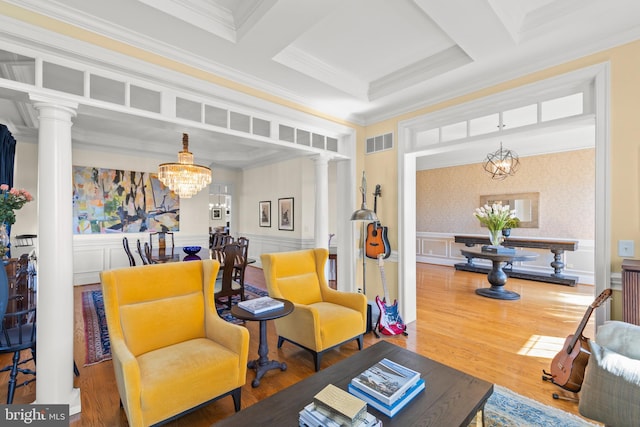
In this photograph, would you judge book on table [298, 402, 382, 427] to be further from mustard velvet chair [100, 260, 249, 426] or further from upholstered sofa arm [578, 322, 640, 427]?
upholstered sofa arm [578, 322, 640, 427]

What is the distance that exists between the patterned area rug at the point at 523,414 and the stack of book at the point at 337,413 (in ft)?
3.84

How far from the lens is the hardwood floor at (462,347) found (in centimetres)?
227

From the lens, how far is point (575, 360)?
2.34 meters

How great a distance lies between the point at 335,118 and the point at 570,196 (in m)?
5.60

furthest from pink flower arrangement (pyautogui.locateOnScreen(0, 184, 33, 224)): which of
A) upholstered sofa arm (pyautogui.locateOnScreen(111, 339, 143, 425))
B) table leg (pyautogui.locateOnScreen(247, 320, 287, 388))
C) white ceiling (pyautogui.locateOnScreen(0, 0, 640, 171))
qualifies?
table leg (pyautogui.locateOnScreen(247, 320, 287, 388))

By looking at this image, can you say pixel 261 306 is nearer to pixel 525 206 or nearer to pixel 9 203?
pixel 9 203

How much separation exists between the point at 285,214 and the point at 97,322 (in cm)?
407

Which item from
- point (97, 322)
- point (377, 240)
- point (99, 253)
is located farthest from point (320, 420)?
point (99, 253)

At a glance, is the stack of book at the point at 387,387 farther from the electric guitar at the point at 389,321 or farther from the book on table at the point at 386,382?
the electric guitar at the point at 389,321

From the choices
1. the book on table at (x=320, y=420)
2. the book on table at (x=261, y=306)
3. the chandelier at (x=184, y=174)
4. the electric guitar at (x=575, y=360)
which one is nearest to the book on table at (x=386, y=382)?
the book on table at (x=320, y=420)

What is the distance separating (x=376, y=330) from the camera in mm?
3580

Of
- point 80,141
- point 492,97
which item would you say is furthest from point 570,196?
point 80,141

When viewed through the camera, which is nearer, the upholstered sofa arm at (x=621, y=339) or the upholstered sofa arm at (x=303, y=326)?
the upholstered sofa arm at (x=621, y=339)

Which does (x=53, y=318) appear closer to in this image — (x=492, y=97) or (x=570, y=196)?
(x=492, y=97)
